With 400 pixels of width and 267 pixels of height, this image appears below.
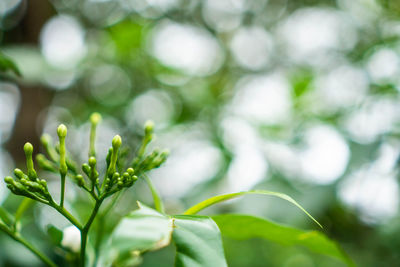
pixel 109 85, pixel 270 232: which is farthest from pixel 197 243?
pixel 109 85

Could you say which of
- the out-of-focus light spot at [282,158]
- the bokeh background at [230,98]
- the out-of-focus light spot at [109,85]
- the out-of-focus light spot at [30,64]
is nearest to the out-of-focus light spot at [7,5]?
the bokeh background at [230,98]

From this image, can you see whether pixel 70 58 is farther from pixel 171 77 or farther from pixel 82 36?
pixel 82 36

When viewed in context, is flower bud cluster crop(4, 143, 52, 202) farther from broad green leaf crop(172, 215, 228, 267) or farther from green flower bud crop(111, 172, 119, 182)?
broad green leaf crop(172, 215, 228, 267)

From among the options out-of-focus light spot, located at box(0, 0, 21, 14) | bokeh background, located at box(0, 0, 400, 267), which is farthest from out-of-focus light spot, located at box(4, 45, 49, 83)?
out-of-focus light spot, located at box(0, 0, 21, 14)

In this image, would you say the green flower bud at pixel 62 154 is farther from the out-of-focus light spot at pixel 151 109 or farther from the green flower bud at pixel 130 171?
the out-of-focus light spot at pixel 151 109

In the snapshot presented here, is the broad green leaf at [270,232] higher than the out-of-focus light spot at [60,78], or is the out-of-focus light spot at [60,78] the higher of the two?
Answer: the broad green leaf at [270,232]

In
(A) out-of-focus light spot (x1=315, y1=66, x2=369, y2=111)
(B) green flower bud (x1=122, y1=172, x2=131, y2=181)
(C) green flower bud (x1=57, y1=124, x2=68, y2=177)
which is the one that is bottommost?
(A) out-of-focus light spot (x1=315, y1=66, x2=369, y2=111)

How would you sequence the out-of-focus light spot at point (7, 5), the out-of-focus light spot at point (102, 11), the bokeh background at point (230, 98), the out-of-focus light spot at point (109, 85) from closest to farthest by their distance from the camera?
1. the bokeh background at point (230, 98)
2. the out-of-focus light spot at point (109, 85)
3. the out-of-focus light spot at point (7, 5)
4. the out-of-focus light spot at point (102, 11)
